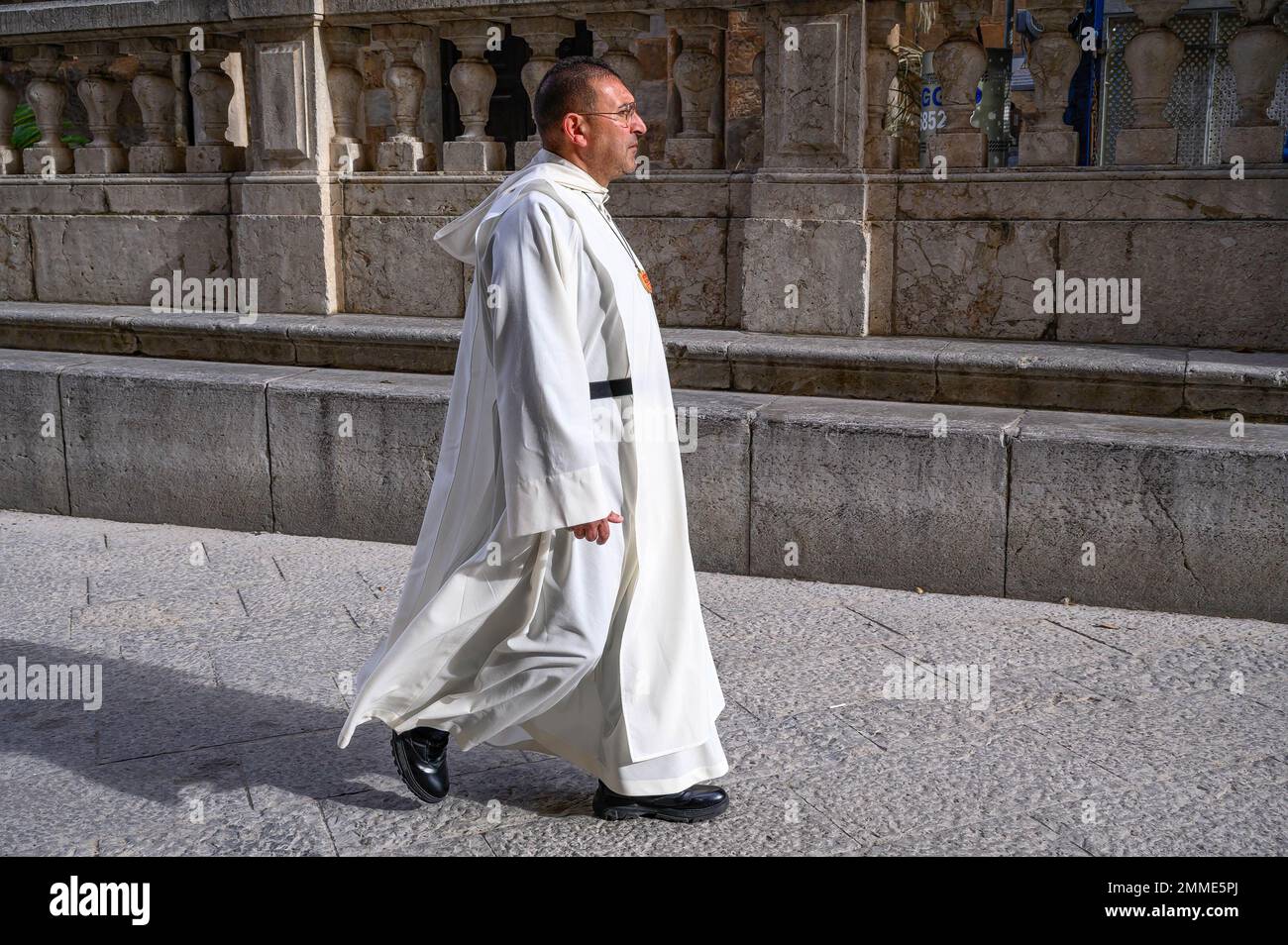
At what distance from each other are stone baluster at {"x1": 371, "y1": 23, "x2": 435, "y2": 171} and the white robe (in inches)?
141

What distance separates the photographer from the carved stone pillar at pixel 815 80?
18.7ft

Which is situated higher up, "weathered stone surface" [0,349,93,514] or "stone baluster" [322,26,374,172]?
"stone baluster" [322,26,374,172]

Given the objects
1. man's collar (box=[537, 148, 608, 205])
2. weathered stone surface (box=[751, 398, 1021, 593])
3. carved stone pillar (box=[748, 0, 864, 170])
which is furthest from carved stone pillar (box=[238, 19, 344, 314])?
man's collar (box=[537, 148, 608, 205])

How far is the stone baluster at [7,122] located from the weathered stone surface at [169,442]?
1.78 m

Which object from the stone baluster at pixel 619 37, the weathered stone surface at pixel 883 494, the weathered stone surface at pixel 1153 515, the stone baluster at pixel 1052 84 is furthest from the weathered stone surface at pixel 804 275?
the weathered stone surface at pixel 1153 515

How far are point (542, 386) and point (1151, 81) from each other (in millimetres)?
3523

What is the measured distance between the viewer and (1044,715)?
3.98m

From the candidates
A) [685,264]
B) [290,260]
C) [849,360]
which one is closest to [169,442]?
[290,260]

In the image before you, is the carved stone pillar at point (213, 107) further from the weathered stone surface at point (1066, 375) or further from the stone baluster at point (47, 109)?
the weathered stone surface at point (1066, 375)

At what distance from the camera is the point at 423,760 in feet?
10.8

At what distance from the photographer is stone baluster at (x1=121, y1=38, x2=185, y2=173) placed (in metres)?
7.25

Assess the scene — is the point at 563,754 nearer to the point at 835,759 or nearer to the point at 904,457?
the point at 835,759

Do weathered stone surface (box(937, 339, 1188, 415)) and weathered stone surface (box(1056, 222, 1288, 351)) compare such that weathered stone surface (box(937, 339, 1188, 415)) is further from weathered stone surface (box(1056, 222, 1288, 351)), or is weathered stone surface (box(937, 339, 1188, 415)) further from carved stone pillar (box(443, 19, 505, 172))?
carved stone pillar (box(443, 19, 505, 172))

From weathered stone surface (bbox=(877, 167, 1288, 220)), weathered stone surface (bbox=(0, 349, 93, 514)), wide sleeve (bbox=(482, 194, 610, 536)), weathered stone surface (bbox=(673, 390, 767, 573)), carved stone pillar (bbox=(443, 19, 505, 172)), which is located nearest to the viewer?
wide sleeve (bbox=(482, 194, 610, 536))
